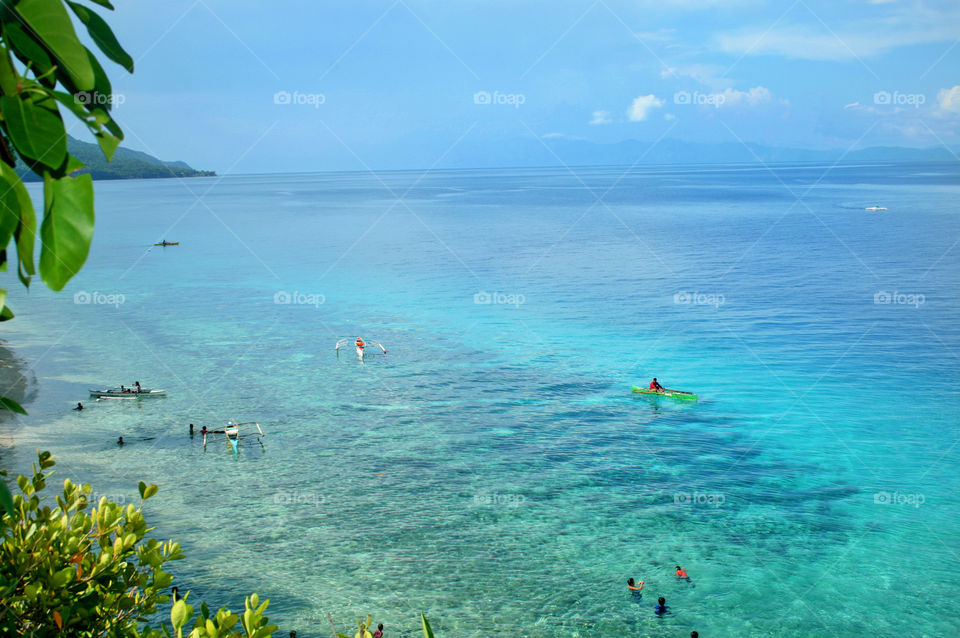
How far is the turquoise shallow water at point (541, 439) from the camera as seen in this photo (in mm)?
26375

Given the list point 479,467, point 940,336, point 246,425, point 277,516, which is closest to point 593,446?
point 479,467

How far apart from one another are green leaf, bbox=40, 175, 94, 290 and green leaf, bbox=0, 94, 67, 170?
4 cm

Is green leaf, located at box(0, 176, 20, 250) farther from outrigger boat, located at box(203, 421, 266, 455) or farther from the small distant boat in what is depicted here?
the small distant boat

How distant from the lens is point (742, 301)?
68.9 meters

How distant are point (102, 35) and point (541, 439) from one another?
37.9 metres

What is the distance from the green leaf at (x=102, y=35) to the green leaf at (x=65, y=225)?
500 millimetres

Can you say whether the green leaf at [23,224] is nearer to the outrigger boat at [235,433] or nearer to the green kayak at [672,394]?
the outrigger boat at [235,433]

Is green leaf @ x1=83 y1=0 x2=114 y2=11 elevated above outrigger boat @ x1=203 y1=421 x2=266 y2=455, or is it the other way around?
outrigger boat @ x1=203 y1=421 x2=266 y2=455

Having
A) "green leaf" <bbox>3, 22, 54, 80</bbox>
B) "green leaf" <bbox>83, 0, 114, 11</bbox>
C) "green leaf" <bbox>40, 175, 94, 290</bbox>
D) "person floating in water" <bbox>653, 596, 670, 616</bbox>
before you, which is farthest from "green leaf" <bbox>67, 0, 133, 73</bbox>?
"person floating in water" <bbox>653, 596, 670, 616</bbox>

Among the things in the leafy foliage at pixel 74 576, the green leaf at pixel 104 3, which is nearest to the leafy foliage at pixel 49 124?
the green leaf at pixel 104 3

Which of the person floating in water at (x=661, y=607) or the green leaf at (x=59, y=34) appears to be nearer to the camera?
the green leaf at (x=59, y=34)

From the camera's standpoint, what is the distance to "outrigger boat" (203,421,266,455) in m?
38.0

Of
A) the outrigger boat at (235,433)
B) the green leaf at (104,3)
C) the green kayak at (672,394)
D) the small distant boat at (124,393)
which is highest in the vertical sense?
the green kayak at (672,394)

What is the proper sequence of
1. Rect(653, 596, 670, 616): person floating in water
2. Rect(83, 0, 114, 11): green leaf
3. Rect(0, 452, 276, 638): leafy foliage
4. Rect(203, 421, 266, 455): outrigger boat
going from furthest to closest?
Rect(203, 421, 266, 455): outrigger boat < Rect(653, 596, 670, 616): person floating in water < Rect(0, 452, 276, 638): leafy foliage < Rect(83, 0, 114, 11): green leaf
